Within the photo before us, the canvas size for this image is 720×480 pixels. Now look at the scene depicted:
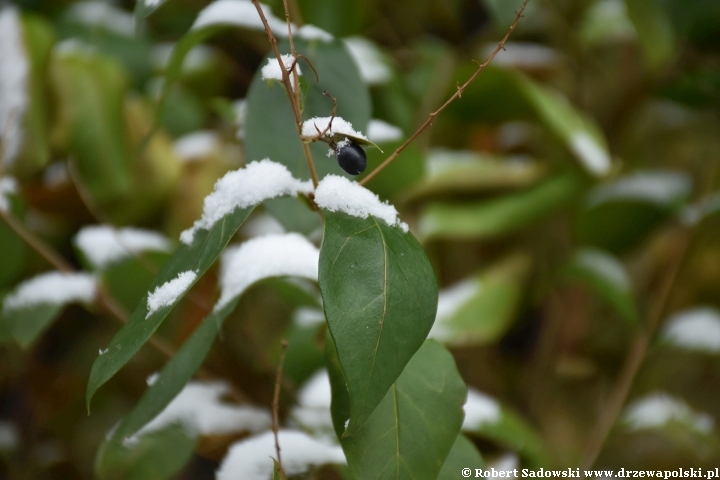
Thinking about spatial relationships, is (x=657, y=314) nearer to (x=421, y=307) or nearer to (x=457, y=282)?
(x=457, y=282)

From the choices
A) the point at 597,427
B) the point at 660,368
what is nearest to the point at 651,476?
the point at 597,427

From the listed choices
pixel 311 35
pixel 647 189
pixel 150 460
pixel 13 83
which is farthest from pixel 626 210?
pixel 13 83

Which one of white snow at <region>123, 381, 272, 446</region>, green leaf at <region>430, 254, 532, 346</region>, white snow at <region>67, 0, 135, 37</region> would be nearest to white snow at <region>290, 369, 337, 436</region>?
white snow at <region>123, 381, 272, 446</region>

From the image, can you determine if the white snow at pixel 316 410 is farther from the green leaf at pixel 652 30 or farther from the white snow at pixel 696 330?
→ the green leaf at pixel 652 30

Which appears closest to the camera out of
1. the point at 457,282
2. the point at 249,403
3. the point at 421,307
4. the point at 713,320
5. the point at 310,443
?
the point at 421,307

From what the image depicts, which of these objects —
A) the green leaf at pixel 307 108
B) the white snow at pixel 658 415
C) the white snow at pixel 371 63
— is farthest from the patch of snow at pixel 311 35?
the white snow at pixel 658 415

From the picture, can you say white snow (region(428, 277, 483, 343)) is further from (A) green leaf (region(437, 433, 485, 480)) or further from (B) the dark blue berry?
(B) the dark blue berry
